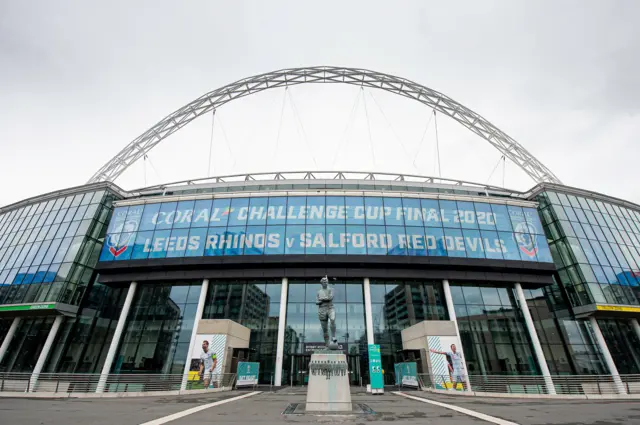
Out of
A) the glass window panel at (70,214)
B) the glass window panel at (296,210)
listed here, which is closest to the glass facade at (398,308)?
the glass window panel at (296,210)

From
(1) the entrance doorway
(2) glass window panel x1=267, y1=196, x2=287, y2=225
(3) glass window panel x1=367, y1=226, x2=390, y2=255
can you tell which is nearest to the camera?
(1) the entrance doorway

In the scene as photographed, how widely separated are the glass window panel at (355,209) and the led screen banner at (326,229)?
0.33 feet

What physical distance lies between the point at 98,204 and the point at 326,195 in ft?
82.7

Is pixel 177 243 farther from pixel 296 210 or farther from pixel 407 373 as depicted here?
pixel 407 373

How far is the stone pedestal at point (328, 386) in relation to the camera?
12266 mm

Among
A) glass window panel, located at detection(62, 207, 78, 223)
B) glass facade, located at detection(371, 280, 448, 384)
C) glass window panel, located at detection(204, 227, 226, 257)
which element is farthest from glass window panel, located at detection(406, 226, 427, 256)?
glass window panel, located at detection(62, 207, 78, 223)

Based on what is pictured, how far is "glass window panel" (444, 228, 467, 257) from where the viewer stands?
2997 cm

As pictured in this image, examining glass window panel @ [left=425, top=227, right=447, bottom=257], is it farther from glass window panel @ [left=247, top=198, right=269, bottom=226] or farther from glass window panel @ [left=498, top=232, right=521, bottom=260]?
glass window panel @ [left=247, top=198, right=269, bottom=226]

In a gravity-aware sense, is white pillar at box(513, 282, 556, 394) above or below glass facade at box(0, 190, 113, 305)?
below

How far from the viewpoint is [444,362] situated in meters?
23.7

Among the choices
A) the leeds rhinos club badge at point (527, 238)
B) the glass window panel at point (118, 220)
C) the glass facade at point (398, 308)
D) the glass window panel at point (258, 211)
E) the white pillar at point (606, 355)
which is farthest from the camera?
the glass window panel at point (118, 220)

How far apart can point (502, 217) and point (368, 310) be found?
17380 mm

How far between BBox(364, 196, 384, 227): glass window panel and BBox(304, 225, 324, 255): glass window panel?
4808 mm

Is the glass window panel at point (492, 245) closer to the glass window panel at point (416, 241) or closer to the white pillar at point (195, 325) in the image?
the glass window panel at point (416, 241)
